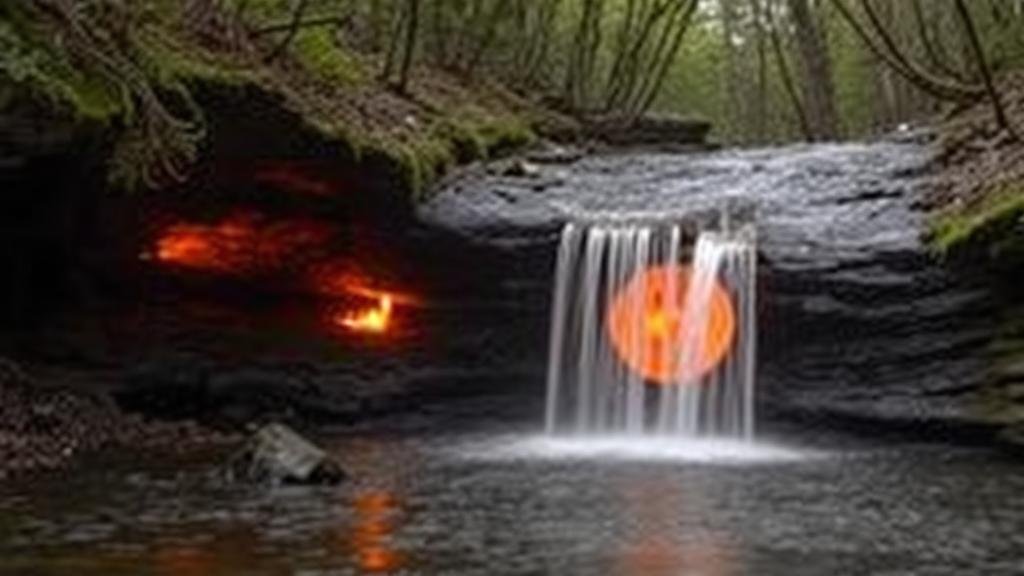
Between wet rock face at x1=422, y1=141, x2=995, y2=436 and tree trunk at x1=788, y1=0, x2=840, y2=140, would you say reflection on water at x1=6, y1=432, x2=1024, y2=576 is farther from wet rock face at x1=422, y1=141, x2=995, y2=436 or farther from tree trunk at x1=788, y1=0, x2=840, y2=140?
tree trunk at x1=788, y1=0, x2=840, y2=140

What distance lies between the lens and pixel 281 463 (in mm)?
16250

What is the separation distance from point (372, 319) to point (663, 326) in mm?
3352

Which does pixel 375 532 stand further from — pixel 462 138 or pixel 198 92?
pixel 462 138

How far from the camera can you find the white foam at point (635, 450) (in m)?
18.5

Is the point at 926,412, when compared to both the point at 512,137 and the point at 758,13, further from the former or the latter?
the point at 758,13

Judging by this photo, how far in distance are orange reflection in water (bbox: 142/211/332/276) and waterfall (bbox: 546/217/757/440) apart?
2.95 metres

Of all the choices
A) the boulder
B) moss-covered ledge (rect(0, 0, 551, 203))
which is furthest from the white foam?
the boulder

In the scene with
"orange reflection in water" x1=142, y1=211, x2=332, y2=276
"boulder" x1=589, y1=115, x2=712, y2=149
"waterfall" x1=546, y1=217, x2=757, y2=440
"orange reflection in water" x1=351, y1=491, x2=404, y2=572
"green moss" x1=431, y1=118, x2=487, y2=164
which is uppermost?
"boulder" x1=589, y1=115, x2=712, y2=149

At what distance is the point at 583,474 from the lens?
17.1 m

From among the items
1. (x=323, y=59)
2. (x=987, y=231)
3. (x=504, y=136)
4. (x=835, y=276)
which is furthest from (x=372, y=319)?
(x=987, y=231)

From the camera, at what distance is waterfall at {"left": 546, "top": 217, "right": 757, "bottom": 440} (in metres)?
20.7

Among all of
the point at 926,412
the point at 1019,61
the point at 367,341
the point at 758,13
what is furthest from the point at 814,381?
the point at 758,13

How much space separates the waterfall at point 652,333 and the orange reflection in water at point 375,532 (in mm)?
5811

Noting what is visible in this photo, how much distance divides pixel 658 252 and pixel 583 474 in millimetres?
4962
